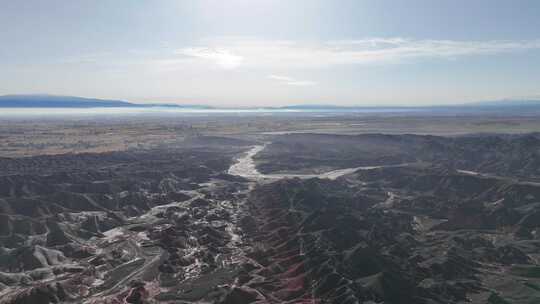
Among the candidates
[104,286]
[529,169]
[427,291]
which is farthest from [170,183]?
[529,169]

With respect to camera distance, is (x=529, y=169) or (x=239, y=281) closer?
(x=239, y=281)

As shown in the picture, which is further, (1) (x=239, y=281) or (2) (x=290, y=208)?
(2) (x=290, y=208)

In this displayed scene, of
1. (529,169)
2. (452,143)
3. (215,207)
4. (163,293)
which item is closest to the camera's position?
(163,293)

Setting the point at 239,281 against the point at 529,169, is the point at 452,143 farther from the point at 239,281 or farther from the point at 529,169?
the point at 239,281

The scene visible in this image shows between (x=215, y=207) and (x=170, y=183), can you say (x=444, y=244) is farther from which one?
(x=170, y=183)

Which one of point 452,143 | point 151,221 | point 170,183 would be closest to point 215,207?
point 151,221

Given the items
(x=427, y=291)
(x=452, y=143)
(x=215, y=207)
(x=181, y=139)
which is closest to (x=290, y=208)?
(x=215, y=207)

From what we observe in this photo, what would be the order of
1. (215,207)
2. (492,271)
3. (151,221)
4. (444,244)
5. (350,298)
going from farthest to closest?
(215,207), (151,221), (444,244), (492,271), (350,298)

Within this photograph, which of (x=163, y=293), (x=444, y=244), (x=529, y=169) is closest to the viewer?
(x=163, y=293)

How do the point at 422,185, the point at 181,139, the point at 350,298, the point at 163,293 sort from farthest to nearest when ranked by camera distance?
the point at 181,139 → the point at 422,185 → the point at 163,293 → the point at 350,298
